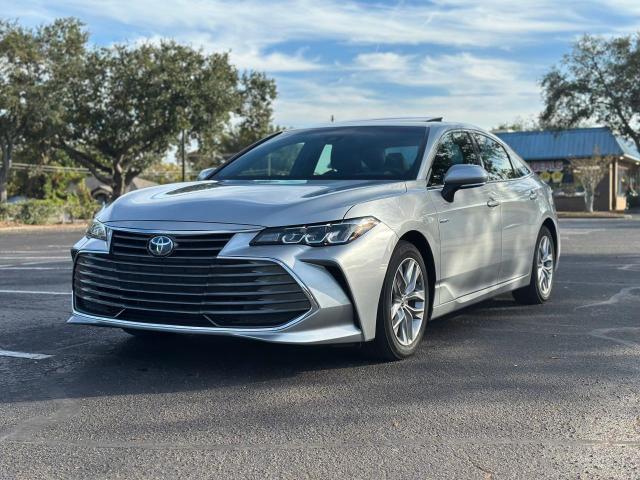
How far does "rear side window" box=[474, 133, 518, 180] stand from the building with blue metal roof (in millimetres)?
41178

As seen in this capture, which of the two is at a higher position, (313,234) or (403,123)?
(403,123)

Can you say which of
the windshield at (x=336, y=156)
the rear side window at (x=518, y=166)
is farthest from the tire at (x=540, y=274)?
the windshield at (x=336, y=156)

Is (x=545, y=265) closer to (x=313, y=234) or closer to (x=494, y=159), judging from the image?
(x=494, y=159)

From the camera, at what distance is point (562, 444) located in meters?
3.49

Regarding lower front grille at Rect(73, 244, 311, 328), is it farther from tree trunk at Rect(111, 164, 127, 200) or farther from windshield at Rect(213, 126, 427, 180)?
tree trunk at Rect(111, 164, 127, 200)

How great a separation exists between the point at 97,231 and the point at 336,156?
197 cm

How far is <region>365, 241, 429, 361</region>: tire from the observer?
15.5ft

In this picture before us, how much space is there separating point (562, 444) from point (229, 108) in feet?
121

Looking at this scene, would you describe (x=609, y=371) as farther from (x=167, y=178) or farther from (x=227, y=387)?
(x=167, y=178)

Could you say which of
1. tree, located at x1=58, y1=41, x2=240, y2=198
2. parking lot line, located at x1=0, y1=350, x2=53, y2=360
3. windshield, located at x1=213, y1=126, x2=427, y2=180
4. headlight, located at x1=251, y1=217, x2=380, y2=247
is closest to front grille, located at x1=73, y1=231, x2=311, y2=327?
headlight, located at x1=251, y1=217, x2=380, y2=247

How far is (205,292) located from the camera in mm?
4379

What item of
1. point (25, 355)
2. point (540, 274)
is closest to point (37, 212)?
point (540, 274)

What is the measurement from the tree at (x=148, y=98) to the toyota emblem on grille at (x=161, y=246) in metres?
33.8

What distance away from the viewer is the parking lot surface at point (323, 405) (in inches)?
129
